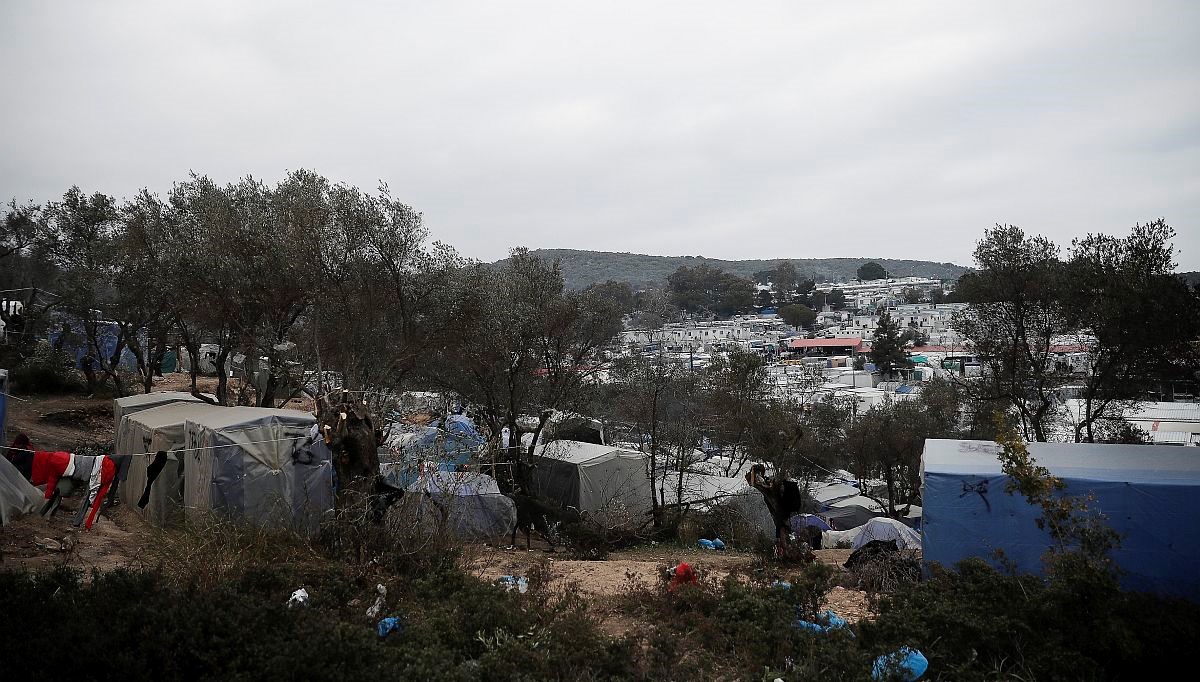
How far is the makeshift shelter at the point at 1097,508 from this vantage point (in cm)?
818

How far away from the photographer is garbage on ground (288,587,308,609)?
6281 millimetres

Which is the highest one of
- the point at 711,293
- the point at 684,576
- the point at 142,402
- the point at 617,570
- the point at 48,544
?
the point at 711,293

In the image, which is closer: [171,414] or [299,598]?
[299,598]

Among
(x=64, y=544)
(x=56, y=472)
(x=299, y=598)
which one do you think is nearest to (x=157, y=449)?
(x=56, y=472)

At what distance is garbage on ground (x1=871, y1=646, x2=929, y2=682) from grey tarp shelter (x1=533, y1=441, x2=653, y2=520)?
10.7 meters

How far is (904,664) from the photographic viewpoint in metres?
5.83

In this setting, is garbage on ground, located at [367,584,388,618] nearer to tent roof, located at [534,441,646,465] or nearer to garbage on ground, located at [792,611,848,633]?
garbage on ground, located at [792,611,848,633]

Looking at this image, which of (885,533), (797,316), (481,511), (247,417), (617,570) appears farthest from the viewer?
(797,316)

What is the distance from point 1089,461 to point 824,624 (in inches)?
187

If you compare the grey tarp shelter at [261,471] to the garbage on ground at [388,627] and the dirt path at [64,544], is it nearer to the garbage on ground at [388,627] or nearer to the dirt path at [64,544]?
the dirt path at [64,544]

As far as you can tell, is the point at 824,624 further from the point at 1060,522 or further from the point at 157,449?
the point at 157,449

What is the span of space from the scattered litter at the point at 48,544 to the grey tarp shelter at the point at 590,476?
935 cm

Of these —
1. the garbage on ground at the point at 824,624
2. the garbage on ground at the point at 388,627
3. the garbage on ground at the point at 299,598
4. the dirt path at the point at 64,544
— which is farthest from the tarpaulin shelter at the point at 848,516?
the garbage on ground at the point at 299,598

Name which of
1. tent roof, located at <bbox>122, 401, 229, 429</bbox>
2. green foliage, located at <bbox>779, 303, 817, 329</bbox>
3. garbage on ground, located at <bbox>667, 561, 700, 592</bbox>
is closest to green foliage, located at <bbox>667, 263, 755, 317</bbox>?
green foliage, located at <bbox>779, 303, 817, 329</bbox>
